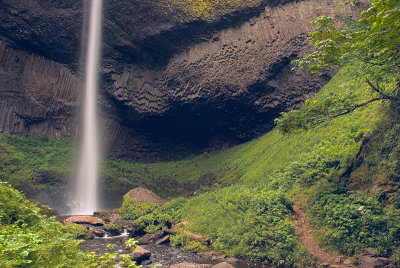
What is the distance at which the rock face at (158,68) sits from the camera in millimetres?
24000

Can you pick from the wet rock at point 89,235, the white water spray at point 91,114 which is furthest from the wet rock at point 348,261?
the white water spray at point 91,114

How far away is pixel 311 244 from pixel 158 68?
2202 centimetres

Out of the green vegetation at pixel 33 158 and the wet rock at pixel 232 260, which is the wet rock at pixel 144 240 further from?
the green vegetation at pixel 33 158

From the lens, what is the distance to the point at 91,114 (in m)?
26.6

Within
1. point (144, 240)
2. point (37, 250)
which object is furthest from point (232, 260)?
point (37, 250)

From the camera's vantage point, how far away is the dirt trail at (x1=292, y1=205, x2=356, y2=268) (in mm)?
7816

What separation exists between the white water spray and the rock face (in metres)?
0.69

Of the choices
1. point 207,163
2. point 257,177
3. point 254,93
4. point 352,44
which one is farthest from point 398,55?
point 207,163

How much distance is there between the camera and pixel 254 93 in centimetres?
2442

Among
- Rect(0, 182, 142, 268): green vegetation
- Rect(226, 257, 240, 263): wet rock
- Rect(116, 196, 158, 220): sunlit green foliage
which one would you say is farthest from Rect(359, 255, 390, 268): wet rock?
Rect(116, 196, 158, 220): sunlit green foliage

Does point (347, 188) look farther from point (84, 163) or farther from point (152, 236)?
point (84, 163)

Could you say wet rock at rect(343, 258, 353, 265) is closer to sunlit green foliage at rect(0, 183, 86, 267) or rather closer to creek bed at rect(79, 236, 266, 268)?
creek bed at rect(79, 236, 266, 268)

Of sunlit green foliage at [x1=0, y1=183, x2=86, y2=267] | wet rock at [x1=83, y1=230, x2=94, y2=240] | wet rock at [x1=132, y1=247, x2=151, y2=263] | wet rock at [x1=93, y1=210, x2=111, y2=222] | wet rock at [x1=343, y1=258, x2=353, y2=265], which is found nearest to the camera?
sunlit green foliage at [x1=0, y1=183, x2=86, y2=267]

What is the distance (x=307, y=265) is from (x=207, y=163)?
17397mm
